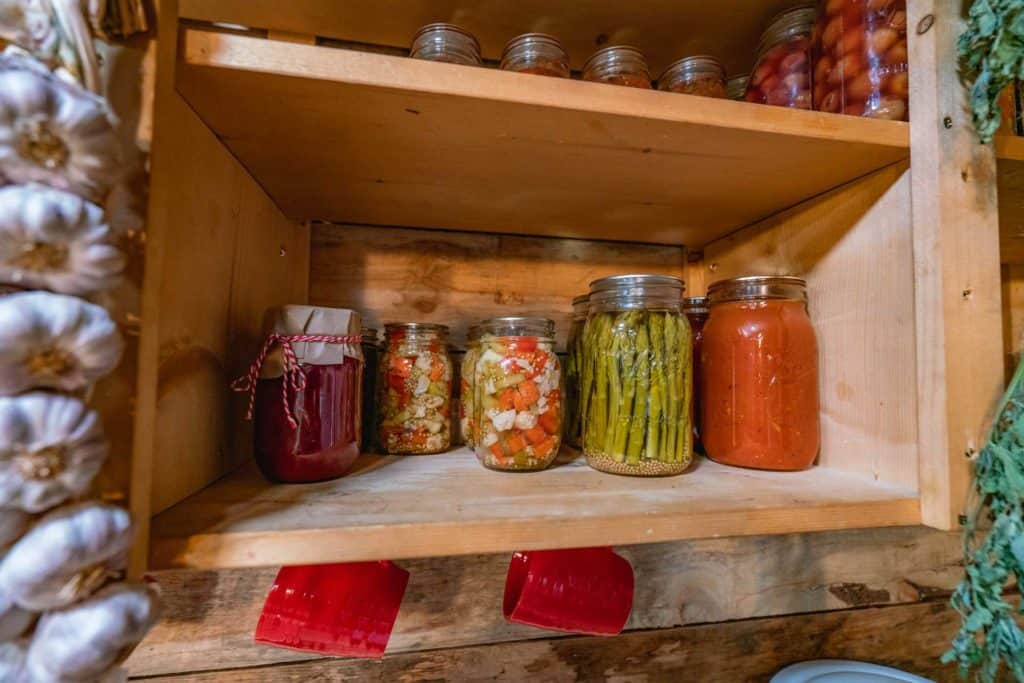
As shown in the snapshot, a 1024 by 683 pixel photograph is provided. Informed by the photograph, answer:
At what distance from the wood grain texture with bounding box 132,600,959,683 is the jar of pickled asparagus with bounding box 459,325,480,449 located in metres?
0.31

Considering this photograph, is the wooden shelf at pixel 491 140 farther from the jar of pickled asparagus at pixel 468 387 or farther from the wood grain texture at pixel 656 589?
the wood grain texture at pixel 656 589

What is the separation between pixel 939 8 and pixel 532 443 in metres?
0.58

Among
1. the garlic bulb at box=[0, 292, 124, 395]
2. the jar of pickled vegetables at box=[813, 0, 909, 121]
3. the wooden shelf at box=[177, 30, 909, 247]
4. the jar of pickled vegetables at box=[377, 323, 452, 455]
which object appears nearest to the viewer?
the garlic bulb at box=[0, 292, 124, 395]

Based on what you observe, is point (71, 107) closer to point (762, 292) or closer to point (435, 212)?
point (435, 212)

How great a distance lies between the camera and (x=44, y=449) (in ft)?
0.86

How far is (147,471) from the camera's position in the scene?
1.07 ft

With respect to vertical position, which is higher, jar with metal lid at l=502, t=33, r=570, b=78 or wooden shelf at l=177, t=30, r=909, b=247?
jar with metal lid at l=502, t=33, r=570, b=78

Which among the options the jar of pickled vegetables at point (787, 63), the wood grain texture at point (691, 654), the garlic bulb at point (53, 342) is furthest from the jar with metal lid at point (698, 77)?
the wood grain texture at point (691, 654)

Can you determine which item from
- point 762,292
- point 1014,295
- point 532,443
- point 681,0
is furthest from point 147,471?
point 1014,295

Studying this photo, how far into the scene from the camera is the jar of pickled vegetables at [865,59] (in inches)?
18.8

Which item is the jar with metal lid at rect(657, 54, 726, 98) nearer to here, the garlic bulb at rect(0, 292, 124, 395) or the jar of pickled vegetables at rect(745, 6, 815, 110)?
the jar of pickled vegetables at rect(745, 6, 815, 110)

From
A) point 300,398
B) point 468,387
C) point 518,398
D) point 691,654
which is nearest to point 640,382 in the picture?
point 518,398

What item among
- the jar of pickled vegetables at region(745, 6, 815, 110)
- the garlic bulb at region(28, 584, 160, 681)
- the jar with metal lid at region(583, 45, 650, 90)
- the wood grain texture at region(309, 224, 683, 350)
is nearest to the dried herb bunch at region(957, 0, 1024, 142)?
the jar of pickled vegetables at region(745, 6, 815, 110)

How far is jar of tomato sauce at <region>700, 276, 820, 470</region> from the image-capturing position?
534mm
